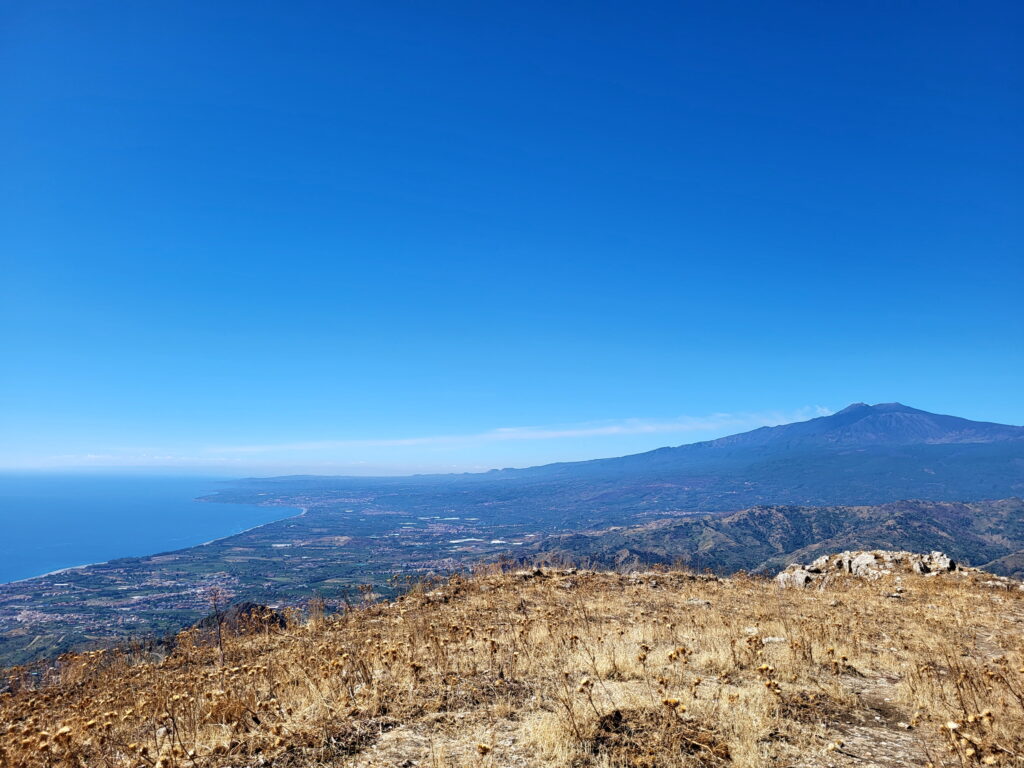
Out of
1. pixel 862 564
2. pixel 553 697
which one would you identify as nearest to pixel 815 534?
pixel 862 564

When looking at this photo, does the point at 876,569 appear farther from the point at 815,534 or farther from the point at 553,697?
the point at 815,534

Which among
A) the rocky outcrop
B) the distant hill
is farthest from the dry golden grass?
the distant hill

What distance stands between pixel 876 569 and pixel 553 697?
673 inches

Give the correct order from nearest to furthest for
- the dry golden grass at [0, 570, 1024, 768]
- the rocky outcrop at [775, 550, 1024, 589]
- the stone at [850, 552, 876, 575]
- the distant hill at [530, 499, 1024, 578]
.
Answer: the dry golden grass at [0, 570, 1024, 768] < the rocky outcrop at [775, 550, 1024, 589] < the stone at [850, 552, 876, 575] < the distant hill at [530, 499, 1024, 578]

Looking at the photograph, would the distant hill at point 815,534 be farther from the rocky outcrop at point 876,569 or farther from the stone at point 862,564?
the stone at point 862,564

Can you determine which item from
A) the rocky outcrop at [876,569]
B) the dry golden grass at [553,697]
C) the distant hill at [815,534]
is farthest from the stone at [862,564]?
the distant hill at [815,534]

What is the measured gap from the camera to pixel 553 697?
607cm

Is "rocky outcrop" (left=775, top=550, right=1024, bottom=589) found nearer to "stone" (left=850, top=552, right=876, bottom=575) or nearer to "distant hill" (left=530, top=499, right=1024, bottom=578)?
"stone" (left=850, top=552, right=876, bottom=575)

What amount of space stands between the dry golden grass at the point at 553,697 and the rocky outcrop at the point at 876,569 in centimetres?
579

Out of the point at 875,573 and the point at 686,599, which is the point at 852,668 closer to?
the point at 686,599

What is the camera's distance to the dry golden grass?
4.76 metres

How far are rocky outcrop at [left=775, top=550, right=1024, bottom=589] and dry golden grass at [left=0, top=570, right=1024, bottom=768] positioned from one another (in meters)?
5.79

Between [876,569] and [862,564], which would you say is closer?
[876,569]

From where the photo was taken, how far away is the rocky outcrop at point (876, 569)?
1642 cm
